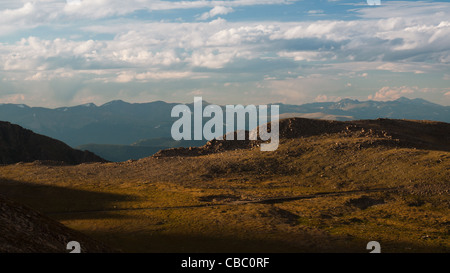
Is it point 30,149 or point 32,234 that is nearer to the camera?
point 32,234

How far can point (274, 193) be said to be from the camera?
78.6m

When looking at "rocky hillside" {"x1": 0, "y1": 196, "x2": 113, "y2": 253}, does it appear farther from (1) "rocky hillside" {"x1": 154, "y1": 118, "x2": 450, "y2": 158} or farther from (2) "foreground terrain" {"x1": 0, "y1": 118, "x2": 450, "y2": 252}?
(1) "rocky hillside" {"x1": 154, "y1": 118, "x2": 450, "y2": 158}

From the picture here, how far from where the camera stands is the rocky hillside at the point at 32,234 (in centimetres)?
2661

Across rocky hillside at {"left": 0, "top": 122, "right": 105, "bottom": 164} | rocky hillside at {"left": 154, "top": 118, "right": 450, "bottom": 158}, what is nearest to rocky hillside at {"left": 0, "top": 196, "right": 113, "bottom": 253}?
rocky hillside at {"left": 154, "top": 118, "right": 450, "bottom": 158}

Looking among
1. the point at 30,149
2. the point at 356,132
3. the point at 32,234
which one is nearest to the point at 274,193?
the point at 356,132

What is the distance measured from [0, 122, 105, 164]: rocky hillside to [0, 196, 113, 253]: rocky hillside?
14777cm

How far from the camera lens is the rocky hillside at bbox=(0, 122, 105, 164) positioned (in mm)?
171125

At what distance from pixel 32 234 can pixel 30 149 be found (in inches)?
6421

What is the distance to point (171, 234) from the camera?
176 ft

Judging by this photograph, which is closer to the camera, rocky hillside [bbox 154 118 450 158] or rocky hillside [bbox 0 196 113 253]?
rocky hillside [bbox 0 196 113 253]

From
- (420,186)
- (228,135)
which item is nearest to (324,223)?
(420,186)

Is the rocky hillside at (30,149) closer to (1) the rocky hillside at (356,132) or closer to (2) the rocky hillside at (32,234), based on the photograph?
(1) the rocky hillside at (356,132)

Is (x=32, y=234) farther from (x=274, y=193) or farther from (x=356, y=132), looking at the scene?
(x=356, y=132)
